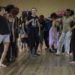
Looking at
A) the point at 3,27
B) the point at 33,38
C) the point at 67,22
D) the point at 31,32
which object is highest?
the point at 3,27

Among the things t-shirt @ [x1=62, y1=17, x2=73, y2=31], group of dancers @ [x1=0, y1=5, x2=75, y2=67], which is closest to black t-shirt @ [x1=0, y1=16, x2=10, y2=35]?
group of dancers @ [x1=0, y1=5, x2=75, y2=67]

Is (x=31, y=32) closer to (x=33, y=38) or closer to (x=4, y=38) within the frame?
(x=33, y=38)

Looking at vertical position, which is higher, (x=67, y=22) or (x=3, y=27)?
(x=3, y=27)

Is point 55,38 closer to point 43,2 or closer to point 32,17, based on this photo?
point 32,17

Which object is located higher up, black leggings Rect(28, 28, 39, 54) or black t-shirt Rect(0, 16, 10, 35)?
black t-shirt Rect(0, 16, 10, 35)

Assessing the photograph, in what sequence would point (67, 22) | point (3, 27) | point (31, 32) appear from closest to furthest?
point (3, 27) < point (31, 32) < point (67, 22)

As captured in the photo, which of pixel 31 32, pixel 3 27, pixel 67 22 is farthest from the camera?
pixel 67 22

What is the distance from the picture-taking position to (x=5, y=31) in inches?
300

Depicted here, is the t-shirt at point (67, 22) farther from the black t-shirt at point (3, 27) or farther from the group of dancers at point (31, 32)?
the black t-shirt at point (3, 27)

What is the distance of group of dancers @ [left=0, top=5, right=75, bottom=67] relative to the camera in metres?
7.72

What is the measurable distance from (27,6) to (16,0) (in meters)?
0.73

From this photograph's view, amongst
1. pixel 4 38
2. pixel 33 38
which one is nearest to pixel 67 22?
pixel 33 38

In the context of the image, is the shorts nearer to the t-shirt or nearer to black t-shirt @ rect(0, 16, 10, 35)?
black t-shirt @ rect(0, 16, 10, 35)

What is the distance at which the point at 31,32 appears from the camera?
10.2 meters
